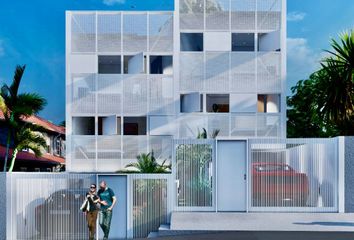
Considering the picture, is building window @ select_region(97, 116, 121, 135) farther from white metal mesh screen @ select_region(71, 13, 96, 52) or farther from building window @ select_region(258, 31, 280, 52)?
building window @ select_region(258, 31, 280, 52)

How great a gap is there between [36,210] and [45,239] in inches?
33.2

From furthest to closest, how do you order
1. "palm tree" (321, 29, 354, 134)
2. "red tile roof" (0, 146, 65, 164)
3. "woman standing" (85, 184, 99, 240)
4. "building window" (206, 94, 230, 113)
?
"red tile roof" (0, 146, 65, 164)
"building window" (206, 94, 230, 113)
"palm tree" (321, 29, 354, 134)
"woman standing" (85, 184, 99, 240)

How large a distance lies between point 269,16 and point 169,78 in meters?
7.26

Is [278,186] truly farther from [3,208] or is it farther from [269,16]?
[269,16]

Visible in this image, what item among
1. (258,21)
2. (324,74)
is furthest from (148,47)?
(324,74)

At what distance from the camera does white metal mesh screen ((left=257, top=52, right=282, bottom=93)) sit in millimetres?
29516

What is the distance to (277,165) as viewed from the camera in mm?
14281

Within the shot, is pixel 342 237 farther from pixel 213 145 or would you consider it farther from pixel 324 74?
pixel 324 74

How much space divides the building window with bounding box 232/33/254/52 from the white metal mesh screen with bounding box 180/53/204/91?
305 cm

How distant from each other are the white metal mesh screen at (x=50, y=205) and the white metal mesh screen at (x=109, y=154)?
51.1 ft

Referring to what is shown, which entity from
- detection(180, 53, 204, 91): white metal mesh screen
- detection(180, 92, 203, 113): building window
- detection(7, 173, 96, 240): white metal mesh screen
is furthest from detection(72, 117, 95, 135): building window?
detection(7, 173, 96, 240): white metal mesh screen

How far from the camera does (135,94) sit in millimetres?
29781

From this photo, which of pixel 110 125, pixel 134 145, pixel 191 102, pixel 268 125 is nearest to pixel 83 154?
pixel 110 125

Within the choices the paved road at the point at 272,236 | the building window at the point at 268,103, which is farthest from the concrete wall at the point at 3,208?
the building window at the point at 268,103
